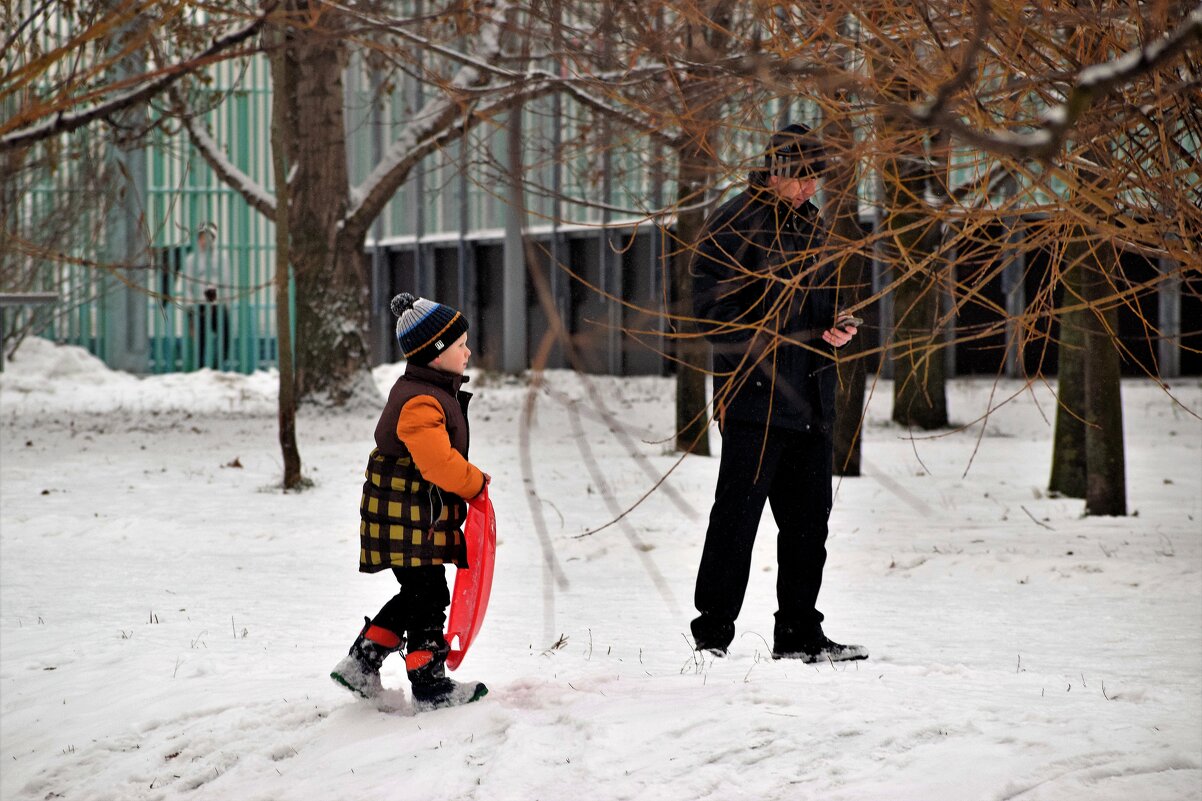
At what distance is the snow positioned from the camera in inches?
138

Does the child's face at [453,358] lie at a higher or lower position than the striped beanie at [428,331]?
lower

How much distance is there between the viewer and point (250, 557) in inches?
298

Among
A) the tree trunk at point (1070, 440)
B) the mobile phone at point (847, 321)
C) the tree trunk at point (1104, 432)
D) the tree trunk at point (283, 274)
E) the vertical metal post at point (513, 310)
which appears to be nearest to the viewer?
the mobile phone at point (847, 321)

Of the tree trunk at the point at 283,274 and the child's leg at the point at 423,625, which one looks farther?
the tree trunk at the point at 283,274

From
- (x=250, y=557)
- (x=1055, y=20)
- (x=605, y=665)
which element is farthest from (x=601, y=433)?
(x=1055, y=20)

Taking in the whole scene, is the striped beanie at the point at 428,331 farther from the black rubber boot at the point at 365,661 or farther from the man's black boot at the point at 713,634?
the man's black boot at the point at 713,634

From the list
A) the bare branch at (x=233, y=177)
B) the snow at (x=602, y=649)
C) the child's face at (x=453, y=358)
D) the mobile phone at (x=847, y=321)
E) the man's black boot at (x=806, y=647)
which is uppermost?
the bare branch at (x=233, y=177)

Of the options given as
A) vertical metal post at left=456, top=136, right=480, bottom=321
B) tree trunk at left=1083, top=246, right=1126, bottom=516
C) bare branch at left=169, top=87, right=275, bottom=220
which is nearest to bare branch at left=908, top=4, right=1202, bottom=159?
tree trunk at left=1083, top=246, right=1126, bottom=516

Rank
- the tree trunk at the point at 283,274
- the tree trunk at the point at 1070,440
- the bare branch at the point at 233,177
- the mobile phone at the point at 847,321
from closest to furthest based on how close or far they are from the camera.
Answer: the mobile phone at the point at 847,321, the tree trunk at the point at 283,274, the tree trunk at the point at 1070,440, the bare branch at the point at 233,177

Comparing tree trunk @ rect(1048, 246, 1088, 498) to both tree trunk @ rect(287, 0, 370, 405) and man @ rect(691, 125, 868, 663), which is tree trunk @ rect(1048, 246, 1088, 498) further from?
tree trunk @ rect(287, 0, 370, 405)

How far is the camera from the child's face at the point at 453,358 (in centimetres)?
411

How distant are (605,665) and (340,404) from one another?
1104 centimetres

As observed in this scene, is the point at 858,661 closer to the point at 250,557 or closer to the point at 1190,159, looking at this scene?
the point at 1190,159

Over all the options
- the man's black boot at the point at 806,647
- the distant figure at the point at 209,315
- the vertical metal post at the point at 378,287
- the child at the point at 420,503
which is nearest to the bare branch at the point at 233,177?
the distant figure at the point at 209,315
